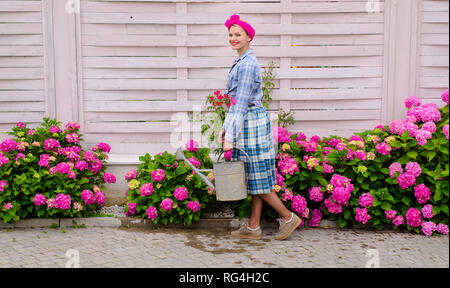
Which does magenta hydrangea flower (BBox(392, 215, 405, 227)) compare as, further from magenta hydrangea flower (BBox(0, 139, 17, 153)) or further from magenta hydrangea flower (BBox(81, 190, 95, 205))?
magenta hydrangea flower (BBox(0, 139, 17, 153))

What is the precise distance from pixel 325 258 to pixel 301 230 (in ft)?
2.59

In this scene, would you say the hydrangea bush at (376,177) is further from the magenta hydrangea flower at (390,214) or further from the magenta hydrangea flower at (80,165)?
the magenta hydrangea flower at (80,165)

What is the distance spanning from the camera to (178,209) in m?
4.70

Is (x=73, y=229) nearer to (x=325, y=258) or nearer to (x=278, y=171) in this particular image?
(x=278, y=171)

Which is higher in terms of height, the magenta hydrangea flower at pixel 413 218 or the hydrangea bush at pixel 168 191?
the hydrangea bush at pixel 168 191

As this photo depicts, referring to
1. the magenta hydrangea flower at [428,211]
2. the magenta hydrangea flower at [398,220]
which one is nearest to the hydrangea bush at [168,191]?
the magenta hydrangea flower at [398,220]

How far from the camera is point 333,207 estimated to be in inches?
185

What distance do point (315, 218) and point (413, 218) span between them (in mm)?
880

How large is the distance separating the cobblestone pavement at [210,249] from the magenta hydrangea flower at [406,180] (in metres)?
0.46

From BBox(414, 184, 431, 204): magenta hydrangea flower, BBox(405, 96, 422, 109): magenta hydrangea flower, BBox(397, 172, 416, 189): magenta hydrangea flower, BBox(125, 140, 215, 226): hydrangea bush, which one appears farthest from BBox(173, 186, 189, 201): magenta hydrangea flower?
BBox(405, 96, 422, 109): magenta hydrangea flower

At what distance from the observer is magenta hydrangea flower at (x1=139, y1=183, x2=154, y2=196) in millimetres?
4730

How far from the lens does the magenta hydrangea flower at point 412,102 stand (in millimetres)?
5121

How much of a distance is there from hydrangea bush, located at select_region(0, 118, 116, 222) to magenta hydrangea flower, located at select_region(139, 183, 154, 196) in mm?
459
